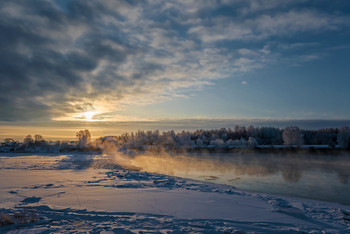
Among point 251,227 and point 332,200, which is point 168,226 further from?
point 332,200

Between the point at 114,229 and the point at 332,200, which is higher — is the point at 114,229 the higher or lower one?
the higher one

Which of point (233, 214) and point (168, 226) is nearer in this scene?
point (168, 226)

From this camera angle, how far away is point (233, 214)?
8039 millimetres

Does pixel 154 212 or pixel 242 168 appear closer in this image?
pixel 154 212

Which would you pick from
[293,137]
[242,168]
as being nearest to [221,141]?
[293,137]

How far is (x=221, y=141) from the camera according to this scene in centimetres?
8825

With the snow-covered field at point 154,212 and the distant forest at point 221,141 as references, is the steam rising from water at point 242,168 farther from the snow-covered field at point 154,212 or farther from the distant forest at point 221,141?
the distant forest at point 221,141

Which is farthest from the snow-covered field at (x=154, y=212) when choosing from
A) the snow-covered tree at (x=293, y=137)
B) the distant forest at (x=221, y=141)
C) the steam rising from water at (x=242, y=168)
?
the snow-covered tree at (x=293, y=137)

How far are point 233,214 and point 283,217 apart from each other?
1.64m

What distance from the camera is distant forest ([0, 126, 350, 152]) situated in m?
67.7

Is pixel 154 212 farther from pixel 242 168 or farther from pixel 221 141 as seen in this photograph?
pixel 221 141

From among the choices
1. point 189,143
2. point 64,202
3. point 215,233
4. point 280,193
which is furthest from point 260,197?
point 189,143

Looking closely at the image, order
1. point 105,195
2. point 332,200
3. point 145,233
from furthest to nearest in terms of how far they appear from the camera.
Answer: point 332,200 < point 105,195 < point 145,233

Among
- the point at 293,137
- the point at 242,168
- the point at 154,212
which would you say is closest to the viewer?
the point at 154,212
